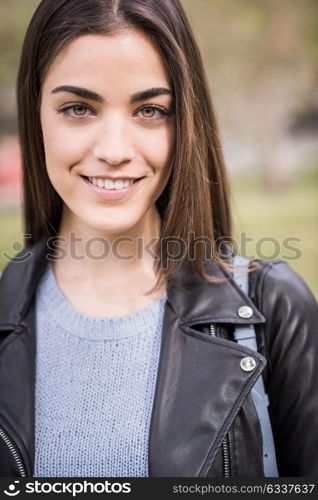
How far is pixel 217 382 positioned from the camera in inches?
56.0

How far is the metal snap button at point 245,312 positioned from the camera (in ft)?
4.85

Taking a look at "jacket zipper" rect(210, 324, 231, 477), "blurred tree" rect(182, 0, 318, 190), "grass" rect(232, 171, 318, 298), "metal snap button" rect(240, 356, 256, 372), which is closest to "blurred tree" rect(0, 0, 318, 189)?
"blurred tree" rect(182, 0, 318, 190)

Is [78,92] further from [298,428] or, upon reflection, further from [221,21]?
[221,21]

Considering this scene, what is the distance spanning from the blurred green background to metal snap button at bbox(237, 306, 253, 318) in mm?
2353

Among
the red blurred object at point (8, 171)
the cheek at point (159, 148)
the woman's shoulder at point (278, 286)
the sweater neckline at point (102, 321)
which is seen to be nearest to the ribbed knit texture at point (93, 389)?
the sweater neckline at point (102, 321)

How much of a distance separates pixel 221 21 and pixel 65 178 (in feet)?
9.36

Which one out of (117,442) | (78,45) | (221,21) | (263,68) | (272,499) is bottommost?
(272,499)

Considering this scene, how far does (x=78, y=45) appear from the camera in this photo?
1406 mm

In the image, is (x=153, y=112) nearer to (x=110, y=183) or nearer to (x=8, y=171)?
(x=110, y=183)

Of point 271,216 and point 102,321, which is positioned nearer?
point 102,321

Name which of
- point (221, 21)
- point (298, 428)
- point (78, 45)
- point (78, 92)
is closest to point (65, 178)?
point (78, 92)

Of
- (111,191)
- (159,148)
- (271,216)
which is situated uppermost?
(271,216)

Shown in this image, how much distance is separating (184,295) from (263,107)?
9.14 ft

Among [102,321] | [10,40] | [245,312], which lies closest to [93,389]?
[102,321]
